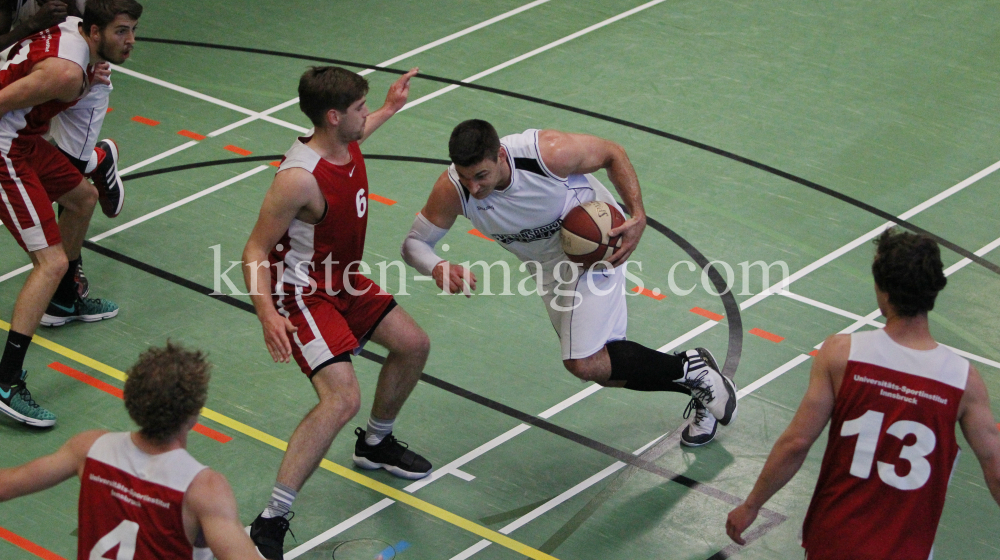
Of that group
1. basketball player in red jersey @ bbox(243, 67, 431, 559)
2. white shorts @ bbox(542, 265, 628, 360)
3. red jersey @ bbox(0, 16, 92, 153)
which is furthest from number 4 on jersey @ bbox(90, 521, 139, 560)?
red jersey @ bbox(0, 16, 92, 153)

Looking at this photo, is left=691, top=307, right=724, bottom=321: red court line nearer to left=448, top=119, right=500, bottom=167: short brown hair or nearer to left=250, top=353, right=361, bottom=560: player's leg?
left=448, top=119, right=500, bottom=167: short brown hair

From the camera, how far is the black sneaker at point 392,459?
18.9 feet

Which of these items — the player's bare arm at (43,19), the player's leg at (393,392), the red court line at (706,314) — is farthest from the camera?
the red court line at (706,314)

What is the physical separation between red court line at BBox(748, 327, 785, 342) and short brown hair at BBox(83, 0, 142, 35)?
12.4 feet

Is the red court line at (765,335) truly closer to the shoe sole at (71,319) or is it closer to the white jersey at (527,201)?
the white jersey at (527,201)

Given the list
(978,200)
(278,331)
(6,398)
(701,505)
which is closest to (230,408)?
(6,398)

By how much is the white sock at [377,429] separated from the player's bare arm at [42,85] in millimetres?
2287

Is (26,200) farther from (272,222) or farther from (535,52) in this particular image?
(535,52)

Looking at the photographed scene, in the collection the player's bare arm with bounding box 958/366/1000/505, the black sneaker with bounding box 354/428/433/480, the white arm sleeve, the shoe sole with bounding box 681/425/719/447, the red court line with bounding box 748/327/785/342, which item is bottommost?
the black sneaker with bounding box 354/428/433/480

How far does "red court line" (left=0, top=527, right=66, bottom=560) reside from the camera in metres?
5.17

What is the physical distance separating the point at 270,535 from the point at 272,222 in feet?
4.33

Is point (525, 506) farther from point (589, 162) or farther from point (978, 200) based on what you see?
point (978, 200)

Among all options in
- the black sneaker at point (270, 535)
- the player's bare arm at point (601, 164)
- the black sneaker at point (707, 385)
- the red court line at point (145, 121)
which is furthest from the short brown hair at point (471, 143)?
the red court line at point (145, 121)

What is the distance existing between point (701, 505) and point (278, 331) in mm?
2159
